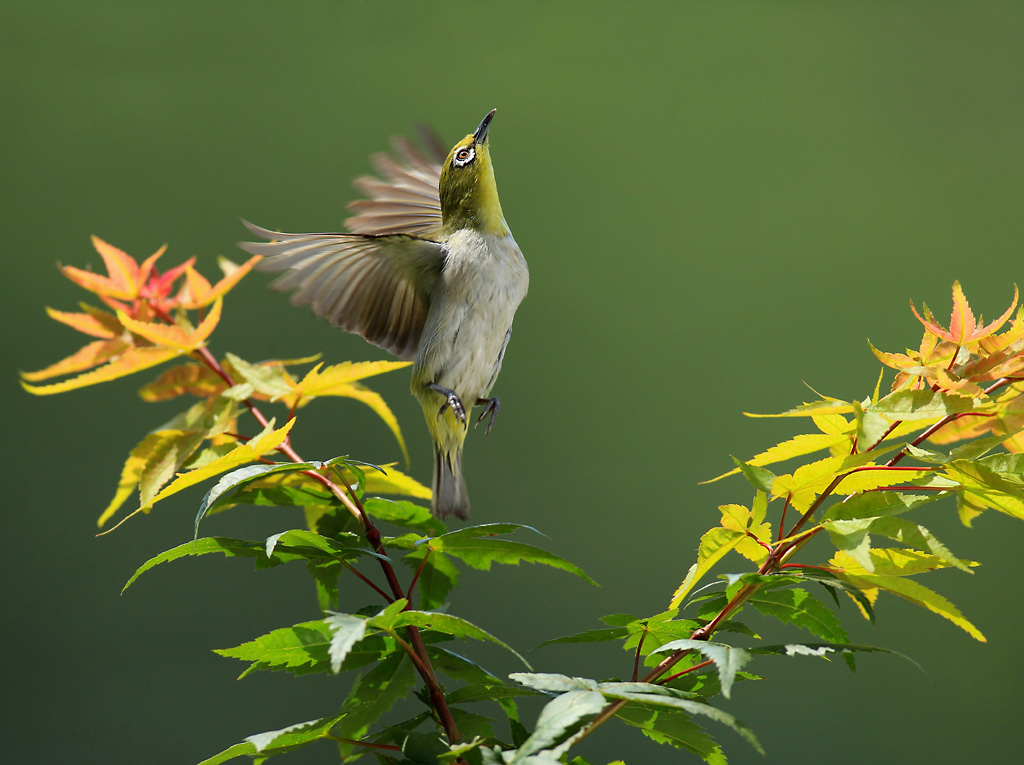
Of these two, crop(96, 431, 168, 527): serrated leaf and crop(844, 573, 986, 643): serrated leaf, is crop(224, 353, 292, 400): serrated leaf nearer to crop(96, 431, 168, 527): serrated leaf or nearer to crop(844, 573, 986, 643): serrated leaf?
crop(96, 431, 168, 527): serrated leaf

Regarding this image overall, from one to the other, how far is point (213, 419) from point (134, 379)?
3.62 ft

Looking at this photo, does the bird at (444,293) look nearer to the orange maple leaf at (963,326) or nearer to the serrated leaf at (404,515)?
the serrated leaf at (404,515)

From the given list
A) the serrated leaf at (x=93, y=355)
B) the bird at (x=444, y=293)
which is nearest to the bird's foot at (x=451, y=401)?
the bird at (x=444, y=293)

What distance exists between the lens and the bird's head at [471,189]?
2.15 feet

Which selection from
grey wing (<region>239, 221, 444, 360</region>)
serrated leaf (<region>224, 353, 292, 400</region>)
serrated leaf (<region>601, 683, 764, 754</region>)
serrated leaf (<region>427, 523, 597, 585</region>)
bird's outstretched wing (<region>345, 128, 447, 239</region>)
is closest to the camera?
serrated leaf (<region>601, 683, 764, 754</region>)

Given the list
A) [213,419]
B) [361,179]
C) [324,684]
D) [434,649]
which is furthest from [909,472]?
[324,684]

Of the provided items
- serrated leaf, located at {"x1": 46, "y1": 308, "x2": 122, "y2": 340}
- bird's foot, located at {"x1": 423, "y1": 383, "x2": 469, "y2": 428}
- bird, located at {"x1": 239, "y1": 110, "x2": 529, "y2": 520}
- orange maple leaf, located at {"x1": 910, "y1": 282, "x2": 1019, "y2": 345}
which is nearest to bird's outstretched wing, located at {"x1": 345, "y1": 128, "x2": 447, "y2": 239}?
bird, located at {"x1": 239, "y1": 110, "x2": 529, "y2": 520}

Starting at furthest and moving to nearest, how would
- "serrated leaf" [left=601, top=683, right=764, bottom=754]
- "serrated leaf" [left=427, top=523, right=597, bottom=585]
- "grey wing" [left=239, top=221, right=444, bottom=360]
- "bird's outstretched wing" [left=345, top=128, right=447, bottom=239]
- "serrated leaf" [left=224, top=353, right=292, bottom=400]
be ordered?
1. "bird's outstretched wing" [left=345, top=128, right=447, bottom=239]
2. "grey wing" [left=239, top=221, right=444, bottom=360]
3. "serrated leaf" [left=224, top=353, right=292, bottom=400]
4. "serrated leaf" [left=427, top=523, right=597, bottom=585]
5. "serrated leaf" [left=601, top=683, right=764, bottom=754]

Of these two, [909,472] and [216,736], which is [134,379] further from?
[909,472]

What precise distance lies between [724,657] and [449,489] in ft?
1.31

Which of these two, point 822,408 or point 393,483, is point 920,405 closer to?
point 822,408

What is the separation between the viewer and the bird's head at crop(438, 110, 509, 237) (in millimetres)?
655

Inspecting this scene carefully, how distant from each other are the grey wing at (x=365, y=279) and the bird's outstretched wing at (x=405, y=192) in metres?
0.11

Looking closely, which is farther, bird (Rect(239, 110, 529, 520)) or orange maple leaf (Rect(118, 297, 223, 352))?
bird (Rect(239, 110, 529, 520))
